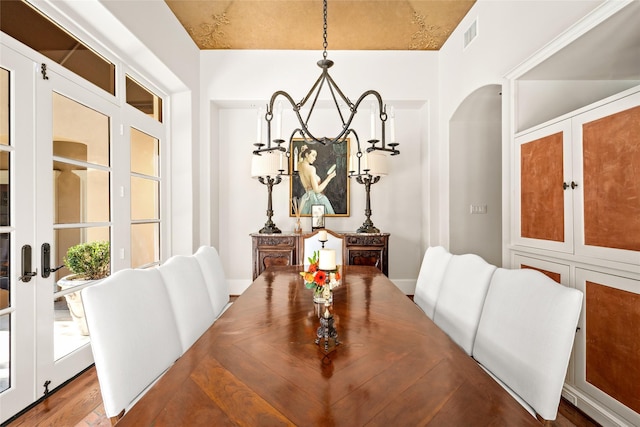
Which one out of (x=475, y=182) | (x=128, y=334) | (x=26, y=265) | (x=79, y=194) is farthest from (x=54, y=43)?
(x=475, y=182)

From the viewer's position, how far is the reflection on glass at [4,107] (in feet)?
6.06

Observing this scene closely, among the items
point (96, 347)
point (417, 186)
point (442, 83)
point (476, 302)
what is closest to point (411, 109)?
point (442, 83)

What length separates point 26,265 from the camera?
196 cm

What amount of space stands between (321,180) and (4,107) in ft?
10.8

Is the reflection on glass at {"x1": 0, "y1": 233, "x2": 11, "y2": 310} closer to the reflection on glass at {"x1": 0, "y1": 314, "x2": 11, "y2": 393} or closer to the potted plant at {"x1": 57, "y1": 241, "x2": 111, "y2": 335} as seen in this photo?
the reflection on glass at {"x1": 0, "y1": 314, "x2": 11, "y2": 393}

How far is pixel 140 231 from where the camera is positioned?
3.27 meters

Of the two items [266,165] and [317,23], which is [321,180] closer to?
[266,165]

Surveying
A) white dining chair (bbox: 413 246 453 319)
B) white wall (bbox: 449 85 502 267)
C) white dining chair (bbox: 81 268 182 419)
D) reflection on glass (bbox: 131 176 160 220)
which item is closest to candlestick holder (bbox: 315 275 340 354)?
white dining chair (bbox: 81 268 182 419)

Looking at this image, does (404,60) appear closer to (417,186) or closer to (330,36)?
(330,36)

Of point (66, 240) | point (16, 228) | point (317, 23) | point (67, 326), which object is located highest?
point (317, 23)

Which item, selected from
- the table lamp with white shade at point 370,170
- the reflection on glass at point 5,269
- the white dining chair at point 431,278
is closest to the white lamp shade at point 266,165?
the table lamp with white shade at point 370,170

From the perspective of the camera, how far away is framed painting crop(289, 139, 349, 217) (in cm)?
450

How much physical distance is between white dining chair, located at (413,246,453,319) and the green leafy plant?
8.73ft

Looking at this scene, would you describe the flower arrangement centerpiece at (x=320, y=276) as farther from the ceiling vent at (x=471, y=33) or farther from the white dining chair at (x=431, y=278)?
the ceiling vent at (x=471, y=33)
